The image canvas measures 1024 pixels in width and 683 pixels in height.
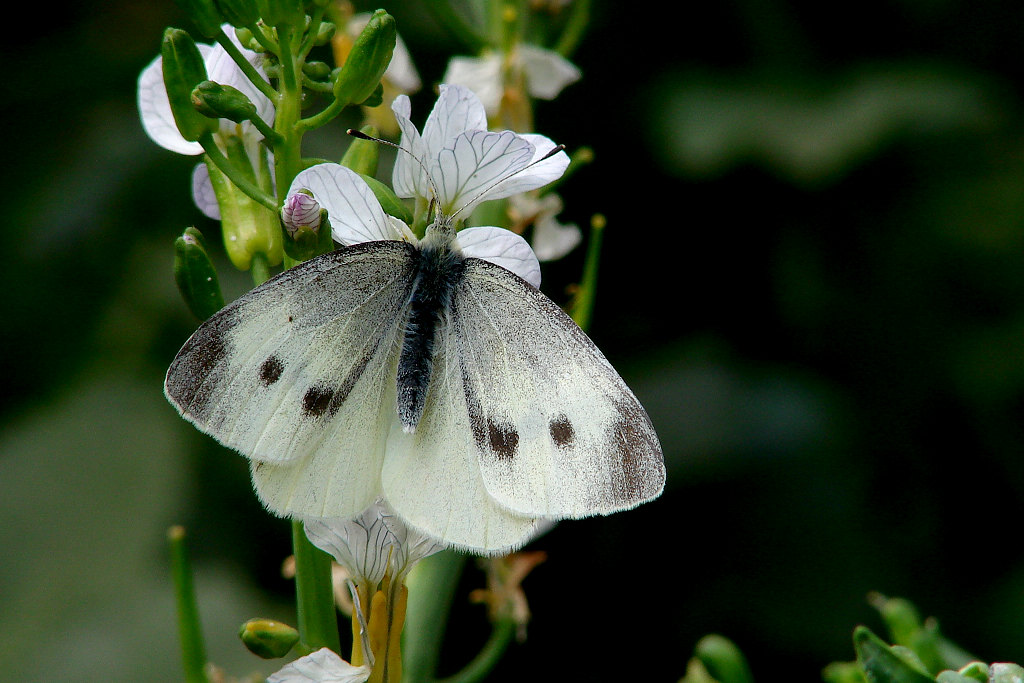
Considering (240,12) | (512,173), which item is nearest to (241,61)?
(240,12)

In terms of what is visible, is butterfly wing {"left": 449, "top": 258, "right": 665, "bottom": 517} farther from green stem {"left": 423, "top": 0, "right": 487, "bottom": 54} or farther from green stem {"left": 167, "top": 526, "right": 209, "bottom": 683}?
green stem {"left": 423, "top": 0, "right": 487, "bottom": 54}

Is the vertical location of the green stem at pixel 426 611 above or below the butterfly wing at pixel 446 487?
below

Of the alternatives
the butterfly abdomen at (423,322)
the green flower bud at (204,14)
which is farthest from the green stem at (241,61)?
the butterfly abdomen at (423,322)

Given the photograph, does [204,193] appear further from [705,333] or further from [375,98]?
[705,333]

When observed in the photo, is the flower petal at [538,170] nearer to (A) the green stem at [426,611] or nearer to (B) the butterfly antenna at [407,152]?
(B) the butterfly antenna at [407,152]

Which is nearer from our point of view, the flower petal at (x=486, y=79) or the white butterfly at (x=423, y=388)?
the white butterfly at (x=423, y=388)

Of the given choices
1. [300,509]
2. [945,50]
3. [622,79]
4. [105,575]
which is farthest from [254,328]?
[945,50]

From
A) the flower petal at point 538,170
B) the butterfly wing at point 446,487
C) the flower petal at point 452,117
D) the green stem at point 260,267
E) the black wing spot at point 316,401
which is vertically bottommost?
the butterfly wing at point 446,487
